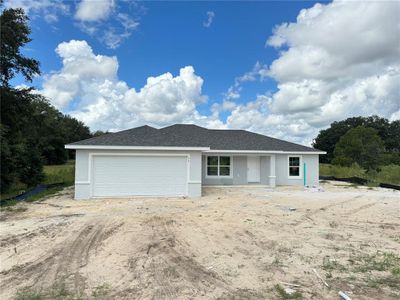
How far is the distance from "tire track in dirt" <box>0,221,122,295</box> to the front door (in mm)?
14623

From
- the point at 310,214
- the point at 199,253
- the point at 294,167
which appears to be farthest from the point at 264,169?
the point at 199,253

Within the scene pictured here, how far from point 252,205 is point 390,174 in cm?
1838

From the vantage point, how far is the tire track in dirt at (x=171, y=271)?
4621 millimetres

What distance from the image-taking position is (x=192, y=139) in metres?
17.5

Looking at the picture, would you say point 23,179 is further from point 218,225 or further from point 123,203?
point 218,225

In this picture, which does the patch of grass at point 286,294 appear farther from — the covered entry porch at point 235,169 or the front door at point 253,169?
the front door at point 253,169

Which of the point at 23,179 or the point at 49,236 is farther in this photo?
the point at 23,179

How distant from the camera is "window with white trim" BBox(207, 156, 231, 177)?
20547 millimetres

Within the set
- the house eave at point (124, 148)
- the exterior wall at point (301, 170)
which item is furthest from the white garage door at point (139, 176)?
the exterior wall at point (301, 170)

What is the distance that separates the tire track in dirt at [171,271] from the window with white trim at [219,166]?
43.0 feet

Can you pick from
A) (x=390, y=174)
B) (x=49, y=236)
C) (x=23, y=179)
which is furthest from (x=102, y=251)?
A: (x=390, y=174)

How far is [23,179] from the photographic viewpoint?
69.7 ft

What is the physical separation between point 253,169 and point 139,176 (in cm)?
935

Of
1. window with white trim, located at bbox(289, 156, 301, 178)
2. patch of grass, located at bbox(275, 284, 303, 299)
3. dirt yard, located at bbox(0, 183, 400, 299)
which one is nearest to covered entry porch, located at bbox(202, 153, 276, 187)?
window with white trim, located at bbox(289, 156, 301, 178)
